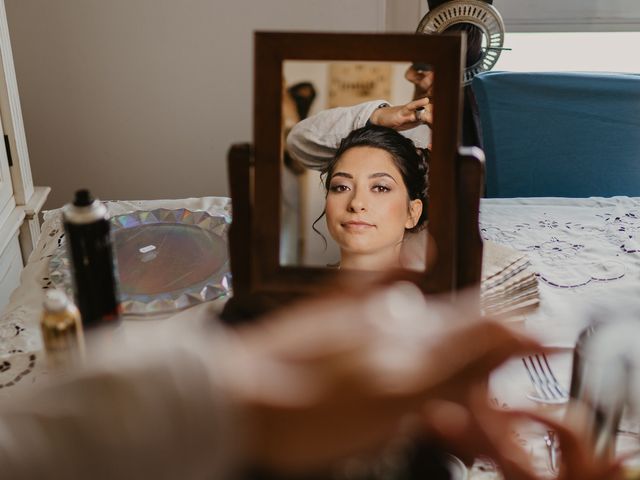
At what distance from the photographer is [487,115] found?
1978 millimetres

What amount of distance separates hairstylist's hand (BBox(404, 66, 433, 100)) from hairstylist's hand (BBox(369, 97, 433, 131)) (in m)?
0.02

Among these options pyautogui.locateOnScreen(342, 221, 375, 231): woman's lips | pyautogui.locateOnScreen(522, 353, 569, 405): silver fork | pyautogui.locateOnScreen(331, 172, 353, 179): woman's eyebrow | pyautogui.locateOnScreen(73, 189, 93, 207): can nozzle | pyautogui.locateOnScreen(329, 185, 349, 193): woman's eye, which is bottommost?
pyautogui.locateOnScreen(522, 353, 569, 405): silver fork

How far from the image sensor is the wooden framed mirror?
879 millimetres

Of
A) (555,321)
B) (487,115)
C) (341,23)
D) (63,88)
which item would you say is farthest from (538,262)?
(63,88)

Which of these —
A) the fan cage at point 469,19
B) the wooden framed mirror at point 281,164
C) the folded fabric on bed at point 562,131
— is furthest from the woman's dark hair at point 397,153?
the folded fabric on bed at point 562,131

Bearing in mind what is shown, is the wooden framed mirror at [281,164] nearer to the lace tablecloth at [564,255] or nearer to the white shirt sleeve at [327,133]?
the white shirt sleeve at [327,133]

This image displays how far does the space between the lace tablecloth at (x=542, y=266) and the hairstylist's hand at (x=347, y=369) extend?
0.37 metres

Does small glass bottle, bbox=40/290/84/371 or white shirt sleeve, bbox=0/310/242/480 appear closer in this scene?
white shirt sleeve, bbox=0/310/242/480

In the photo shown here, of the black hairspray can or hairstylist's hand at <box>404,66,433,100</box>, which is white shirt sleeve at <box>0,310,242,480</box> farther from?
hairstylist's hand at <box>404,66,433,100</box>

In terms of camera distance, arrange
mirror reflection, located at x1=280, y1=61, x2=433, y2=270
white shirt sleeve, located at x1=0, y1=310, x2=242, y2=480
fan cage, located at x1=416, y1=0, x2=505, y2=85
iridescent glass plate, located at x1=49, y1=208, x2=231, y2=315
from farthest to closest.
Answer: fan cage, located at x1=416, y1=0, x2=505, y2=85 < iridescent glass plate, located at x1=49, y1=208, x2=231, y2=315 < mirror reflection, located at x1=280, y1=61, x2=433, y2=270 < white shirt sleeve, located at x1=0, y1=310, x2=242, y2=480

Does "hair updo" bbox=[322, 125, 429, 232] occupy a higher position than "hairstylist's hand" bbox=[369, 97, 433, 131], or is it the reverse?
"hairstylist's hand" bbox=[369, 97, 433, 131]

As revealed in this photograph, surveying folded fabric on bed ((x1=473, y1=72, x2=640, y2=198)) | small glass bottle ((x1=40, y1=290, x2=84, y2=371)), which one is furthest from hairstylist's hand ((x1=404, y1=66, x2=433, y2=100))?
folded fabric on bed ((x1=473, y1=72, x2=640, y2=198))

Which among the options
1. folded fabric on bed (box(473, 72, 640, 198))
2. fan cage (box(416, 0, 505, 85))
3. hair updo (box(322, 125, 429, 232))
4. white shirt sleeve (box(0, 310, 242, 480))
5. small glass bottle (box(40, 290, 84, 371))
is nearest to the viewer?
white shirt sleeve (box(0, 310, 242, 480))

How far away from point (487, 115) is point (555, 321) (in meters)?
0.94
